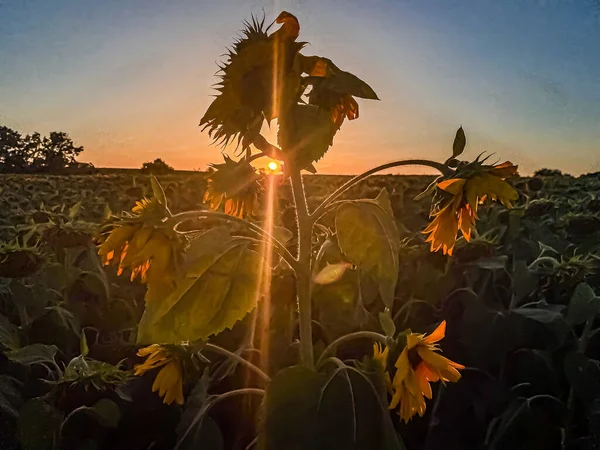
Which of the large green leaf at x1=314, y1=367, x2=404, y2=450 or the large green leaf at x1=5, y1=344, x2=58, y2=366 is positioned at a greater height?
the large green leaf at x1=314, y1=367, x2=404, y2=450

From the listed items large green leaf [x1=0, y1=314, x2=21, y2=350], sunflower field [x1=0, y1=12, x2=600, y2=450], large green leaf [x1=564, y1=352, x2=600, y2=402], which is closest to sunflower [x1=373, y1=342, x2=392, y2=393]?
sunflower field [x1=0, y1=12, x2=600, y2=450]

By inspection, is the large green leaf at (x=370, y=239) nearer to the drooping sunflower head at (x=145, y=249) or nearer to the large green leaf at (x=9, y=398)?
the drooping sunflower head at (x=145, y=249)

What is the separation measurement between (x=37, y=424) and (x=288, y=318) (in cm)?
68

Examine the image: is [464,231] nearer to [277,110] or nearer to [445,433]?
[277,110]

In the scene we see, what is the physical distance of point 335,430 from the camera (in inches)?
38.4

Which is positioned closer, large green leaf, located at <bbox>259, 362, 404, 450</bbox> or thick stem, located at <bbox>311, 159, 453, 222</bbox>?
large green leaf, located at <bbox>259, 362, 404, 450</bbox>

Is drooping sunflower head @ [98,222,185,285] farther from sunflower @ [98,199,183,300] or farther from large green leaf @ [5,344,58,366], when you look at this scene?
large green leaf @ [5,344,58,366]

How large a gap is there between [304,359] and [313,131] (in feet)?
Result: 1.35

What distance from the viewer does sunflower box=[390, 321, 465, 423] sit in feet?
3.70

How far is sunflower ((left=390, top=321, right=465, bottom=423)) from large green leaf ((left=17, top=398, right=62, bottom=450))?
913 millimetres

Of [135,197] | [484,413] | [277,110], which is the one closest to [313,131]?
[277,110]

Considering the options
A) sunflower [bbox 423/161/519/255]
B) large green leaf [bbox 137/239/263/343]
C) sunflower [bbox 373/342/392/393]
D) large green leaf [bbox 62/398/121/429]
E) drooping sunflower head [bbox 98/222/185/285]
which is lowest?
large green leaf [bbox 62/398/121/429]

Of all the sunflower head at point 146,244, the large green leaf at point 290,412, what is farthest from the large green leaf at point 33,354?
the large green leaf at point 290,412

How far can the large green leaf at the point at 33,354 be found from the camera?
5.66 feet
